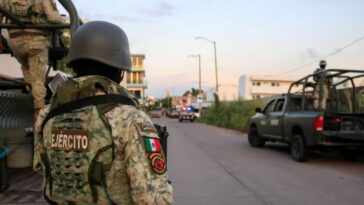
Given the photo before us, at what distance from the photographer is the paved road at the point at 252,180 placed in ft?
22.2

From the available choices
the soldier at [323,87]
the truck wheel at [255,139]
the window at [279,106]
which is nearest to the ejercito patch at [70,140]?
the soldier at [323,87]

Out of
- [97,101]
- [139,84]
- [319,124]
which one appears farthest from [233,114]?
[139,84]

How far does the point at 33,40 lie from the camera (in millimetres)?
5098

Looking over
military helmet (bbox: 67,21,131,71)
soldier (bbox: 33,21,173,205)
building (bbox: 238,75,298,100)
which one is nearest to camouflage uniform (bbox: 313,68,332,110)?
military helmet (bbox: 67,21,131,71)

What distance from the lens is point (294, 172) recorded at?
9.89 metres

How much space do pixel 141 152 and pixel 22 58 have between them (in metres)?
3.93

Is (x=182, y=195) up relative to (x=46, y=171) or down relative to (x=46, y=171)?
down

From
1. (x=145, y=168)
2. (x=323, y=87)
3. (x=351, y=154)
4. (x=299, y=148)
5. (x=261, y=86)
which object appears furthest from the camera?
(x=261, y=86)

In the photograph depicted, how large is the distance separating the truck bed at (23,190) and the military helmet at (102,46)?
381 cm

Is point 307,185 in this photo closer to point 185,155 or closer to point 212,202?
point 212,202

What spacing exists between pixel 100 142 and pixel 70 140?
0.15m

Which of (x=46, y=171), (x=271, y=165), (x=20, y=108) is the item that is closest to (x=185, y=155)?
(x=271, y=165)

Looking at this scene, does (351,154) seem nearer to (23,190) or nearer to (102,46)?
(23,190)

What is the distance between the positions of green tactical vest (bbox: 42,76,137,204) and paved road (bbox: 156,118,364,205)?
Answer: 15.7 ft
